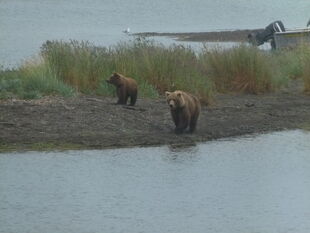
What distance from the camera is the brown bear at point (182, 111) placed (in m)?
13.9

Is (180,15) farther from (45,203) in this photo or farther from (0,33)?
(45,203)

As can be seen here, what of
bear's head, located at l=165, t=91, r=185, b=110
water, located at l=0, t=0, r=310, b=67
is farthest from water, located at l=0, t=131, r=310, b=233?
water, located at l=0, t=0, r=310, b=67

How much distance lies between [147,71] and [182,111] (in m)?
4.87

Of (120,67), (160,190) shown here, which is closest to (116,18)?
(120,67)

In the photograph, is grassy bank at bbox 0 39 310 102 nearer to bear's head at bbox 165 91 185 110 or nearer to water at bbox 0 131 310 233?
bear's head at bbox 165 91 185 110

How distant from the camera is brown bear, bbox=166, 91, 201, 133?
45.4 feet

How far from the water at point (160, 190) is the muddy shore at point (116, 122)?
50 centimetres

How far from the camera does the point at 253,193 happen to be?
34.4 feet

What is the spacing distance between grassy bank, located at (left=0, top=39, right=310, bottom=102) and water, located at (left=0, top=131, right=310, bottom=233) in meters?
4.39

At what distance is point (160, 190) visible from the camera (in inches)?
412

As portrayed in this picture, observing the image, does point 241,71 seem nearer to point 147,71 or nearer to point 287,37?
point 147,71

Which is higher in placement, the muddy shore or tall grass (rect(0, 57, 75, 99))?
tall grass (rect(0, 57, 75, 99))

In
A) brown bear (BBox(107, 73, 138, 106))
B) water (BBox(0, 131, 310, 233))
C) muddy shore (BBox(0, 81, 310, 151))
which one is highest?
brown bear (BBox(107, 73, 138, 106))

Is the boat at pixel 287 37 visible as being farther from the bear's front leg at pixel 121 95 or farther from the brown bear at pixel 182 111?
the brown bear at pixel 182 111
